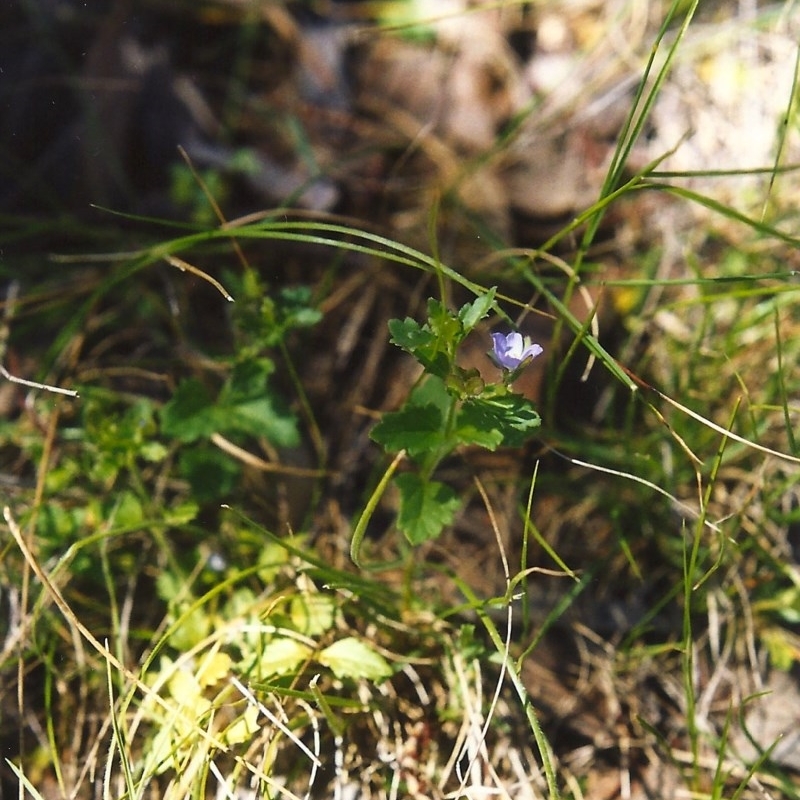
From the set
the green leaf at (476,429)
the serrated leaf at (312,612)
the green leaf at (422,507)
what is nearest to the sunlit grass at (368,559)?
the serrated leaf at (312,612)

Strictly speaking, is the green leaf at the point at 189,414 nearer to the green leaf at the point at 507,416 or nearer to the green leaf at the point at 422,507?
the green leaf at the point at 422,507

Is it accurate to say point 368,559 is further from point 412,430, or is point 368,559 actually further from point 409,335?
point 409,335

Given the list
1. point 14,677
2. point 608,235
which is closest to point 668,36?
point 608,235

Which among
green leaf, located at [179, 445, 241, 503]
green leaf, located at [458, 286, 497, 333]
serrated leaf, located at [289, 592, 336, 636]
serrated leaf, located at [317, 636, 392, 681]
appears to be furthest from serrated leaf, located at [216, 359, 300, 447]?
green leaf, located at [458, 286, 497, 333]

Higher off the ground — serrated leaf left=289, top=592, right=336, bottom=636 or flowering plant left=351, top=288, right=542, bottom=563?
flowering plant left=351, top=288, right=542, bottom=563

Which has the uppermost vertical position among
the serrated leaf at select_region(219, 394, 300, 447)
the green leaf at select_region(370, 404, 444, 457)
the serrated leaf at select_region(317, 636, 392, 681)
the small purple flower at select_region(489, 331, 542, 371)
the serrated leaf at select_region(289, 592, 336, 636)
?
the small purple flower at select_region(489, 331, 542, 371)

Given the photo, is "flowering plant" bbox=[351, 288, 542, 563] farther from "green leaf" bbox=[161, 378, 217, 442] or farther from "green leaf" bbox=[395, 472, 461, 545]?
"green leaf" bbox=[161, 378, 217, 442]
